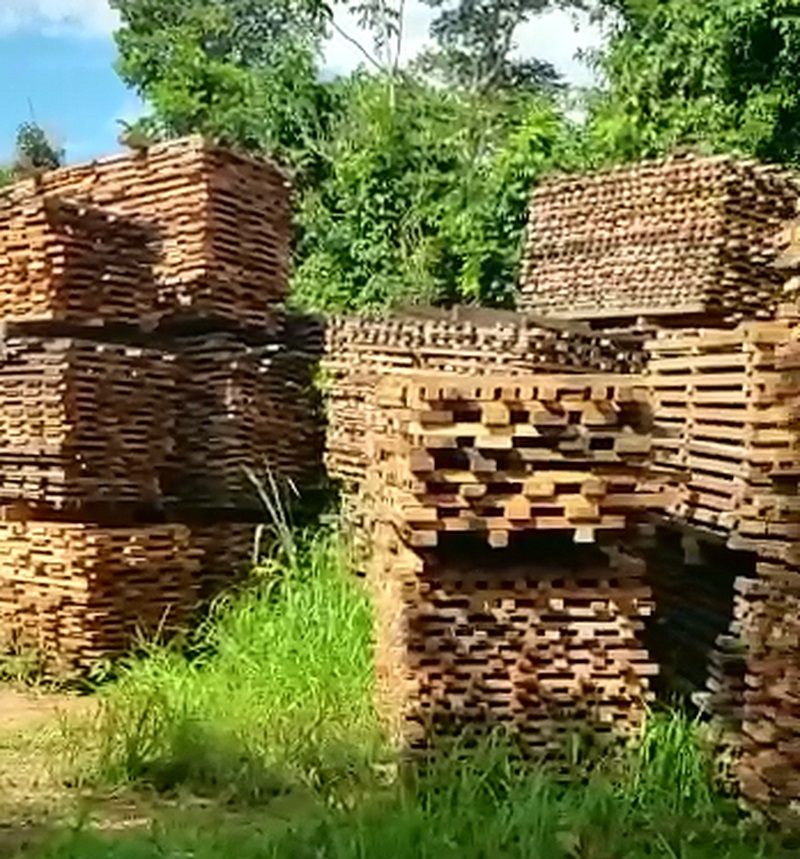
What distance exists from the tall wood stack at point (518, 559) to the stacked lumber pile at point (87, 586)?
151 inches

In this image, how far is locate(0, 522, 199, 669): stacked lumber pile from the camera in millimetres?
11258

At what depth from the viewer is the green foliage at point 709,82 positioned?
15836mm

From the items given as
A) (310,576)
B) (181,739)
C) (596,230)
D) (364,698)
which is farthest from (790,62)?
(181,739)

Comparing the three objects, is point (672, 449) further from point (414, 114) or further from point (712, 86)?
point (414, 114)

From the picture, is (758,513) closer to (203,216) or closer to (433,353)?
(433,353)

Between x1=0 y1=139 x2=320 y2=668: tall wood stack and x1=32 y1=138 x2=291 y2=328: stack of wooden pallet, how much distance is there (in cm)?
1

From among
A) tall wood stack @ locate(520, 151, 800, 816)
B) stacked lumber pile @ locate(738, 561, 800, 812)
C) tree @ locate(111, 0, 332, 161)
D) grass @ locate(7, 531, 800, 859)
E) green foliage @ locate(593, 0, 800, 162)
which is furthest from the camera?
tree @ locate(111, 0, 332, 161)

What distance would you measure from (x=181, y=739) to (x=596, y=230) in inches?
227

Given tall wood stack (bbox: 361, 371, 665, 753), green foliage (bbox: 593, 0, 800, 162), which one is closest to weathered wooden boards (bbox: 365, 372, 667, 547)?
tall wood stack (bbox: 361, 371, 665, 753)

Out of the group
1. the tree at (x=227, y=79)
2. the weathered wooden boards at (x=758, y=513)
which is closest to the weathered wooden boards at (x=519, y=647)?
the weathered wooden boards at (x=758, y=513)

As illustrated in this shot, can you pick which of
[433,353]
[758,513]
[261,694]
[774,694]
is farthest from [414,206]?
[774,694]

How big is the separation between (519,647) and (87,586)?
433cm

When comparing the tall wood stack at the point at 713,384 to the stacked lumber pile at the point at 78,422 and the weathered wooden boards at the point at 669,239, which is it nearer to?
the weathered wooden boards at the point at 669,239

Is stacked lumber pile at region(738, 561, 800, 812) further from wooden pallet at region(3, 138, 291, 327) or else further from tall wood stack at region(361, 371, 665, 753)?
wooden pallet at region(3, 138, 291, 327)
